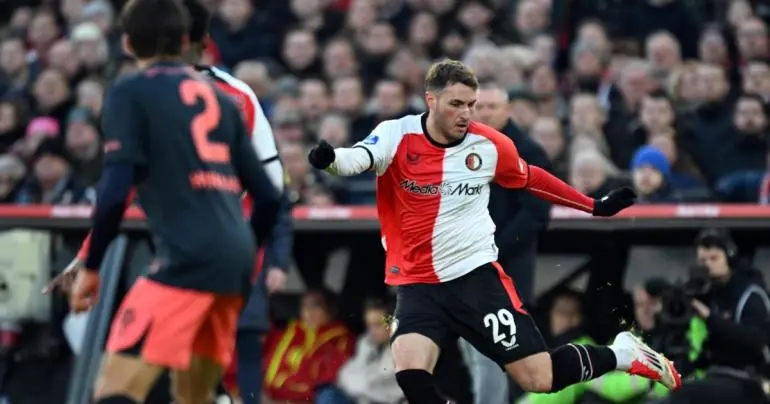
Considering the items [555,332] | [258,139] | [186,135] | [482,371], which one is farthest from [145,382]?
[555,332]

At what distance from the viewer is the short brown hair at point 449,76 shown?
26.4ft

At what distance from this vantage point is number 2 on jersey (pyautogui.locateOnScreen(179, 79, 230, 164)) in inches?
247

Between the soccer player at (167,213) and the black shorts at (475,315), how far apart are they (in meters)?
1.92

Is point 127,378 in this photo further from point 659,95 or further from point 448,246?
point 659,95

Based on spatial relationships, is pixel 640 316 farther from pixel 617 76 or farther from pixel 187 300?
pixel 187 300

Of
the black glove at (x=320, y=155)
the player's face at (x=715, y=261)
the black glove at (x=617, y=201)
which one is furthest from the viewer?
the player's face at (x=715, y=261)

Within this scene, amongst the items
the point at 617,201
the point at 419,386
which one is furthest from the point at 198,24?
the point at 617,201

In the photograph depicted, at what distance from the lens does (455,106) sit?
26.4 feet

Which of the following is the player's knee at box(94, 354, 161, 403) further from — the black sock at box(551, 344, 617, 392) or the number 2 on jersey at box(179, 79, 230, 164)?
the black sock at box(551, 344, 617, 392)

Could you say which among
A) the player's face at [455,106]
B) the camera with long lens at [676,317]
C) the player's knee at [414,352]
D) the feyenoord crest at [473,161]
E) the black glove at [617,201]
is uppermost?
the player's face at [455,106]

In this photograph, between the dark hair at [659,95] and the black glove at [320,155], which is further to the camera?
the dark hair at [659,95]

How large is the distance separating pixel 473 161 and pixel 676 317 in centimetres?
260

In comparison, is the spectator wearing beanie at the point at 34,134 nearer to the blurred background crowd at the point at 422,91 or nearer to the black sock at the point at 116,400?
the blurred background crowd at the point at 422,91

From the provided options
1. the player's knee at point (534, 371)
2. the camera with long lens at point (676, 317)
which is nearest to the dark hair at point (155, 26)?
the player's knee at point (534, 371)
